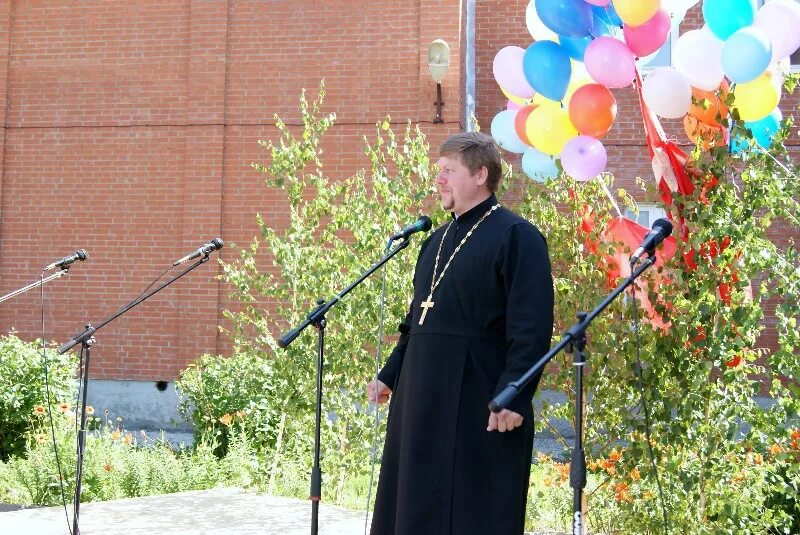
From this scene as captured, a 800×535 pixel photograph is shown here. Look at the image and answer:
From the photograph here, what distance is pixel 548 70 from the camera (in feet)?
17.3

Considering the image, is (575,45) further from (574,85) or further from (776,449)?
(776,449)

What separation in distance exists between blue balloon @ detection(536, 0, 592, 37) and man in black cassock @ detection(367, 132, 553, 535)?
4.94 ft

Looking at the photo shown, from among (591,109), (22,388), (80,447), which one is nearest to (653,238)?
(591,109)

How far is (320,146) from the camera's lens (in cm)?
1198

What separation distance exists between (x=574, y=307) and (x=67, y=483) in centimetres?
428

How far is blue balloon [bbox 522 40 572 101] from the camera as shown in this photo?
17.3 ft

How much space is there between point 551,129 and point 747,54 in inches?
40.1

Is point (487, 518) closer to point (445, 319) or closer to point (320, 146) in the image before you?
point (445, 319)

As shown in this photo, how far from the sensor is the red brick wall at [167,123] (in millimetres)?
11984

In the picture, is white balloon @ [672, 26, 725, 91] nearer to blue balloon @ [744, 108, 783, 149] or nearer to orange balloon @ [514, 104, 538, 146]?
blue balloon @ [744, 108, 783, 149]

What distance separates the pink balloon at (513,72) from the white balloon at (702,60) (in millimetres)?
827

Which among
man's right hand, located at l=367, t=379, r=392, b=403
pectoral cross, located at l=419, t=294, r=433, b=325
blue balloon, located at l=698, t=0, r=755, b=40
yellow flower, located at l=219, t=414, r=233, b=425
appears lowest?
yellow flower, located at l=219, t=414, r=233, b=425

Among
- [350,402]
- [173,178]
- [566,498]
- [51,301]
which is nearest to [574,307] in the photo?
[566,498]

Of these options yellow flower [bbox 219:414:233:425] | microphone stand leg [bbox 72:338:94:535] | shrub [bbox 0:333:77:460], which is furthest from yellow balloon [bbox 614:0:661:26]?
shrub [bbox 0:333:77:460]
